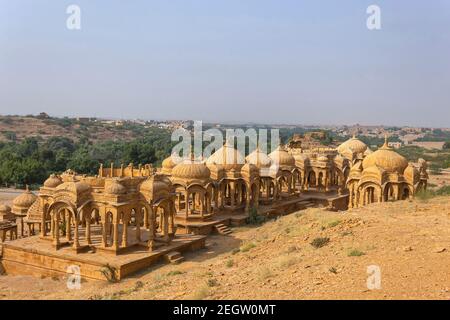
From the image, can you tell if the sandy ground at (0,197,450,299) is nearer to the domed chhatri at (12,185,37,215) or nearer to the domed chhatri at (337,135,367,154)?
the domed chhatri at (12,185,37,215)

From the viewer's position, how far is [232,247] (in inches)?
790

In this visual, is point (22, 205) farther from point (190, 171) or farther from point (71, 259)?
point (190, 171)

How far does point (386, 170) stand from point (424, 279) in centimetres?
1698

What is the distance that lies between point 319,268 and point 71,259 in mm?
10239

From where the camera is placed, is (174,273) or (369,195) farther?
(369,195)

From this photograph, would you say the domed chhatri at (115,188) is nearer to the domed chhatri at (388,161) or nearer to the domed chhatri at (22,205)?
the domed chhatri at (22,205)

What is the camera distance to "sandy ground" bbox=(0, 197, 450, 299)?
9.41 meters

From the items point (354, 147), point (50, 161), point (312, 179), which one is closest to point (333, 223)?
point (312, 179)

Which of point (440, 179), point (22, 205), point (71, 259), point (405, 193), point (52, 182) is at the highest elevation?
point (52, 182)

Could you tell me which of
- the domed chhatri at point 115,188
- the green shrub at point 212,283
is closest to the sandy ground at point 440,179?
the domed chhatri at point 115,188

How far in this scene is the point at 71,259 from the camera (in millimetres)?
16953

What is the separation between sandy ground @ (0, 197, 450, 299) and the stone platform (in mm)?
464

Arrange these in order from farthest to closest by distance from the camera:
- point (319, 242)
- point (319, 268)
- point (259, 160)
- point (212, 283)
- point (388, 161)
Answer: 1. point (259, 160)
2. point (388, 161)
3. point (319, 242)
4. point (212, 283)
5. point (319, 268)
